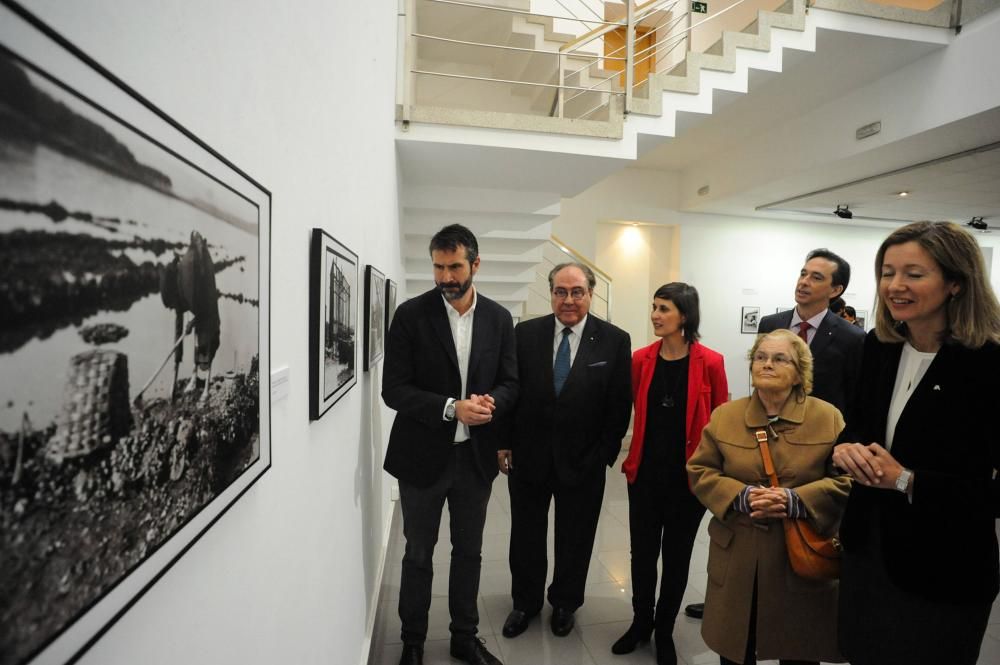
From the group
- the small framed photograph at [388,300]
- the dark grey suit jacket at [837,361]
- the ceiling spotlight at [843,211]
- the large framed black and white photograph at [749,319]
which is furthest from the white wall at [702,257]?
the dark grey suit jacket at [837,361]

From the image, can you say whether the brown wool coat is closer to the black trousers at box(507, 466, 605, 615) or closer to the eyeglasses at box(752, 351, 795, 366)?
the eyeglasses at box(752, 351, 795, 366)

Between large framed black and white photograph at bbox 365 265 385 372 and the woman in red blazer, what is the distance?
1.35 metres

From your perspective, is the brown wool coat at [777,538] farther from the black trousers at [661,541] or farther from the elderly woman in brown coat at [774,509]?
the black trousers at [661,541]

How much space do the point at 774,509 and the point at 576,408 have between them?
37.7 inches

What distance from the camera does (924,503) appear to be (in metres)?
1.39

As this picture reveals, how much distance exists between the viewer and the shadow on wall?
2.36 metres

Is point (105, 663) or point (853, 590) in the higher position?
point (105, 663)

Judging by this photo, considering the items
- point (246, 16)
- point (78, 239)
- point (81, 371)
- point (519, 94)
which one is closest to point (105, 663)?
A: point (81, 371)

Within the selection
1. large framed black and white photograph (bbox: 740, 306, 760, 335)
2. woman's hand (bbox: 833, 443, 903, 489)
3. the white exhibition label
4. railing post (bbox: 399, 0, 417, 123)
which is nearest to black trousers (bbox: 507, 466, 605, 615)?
woman's hand (bbox: 833, 443, 903, 489)

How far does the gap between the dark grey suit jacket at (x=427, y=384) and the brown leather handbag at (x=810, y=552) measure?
121 centimetres

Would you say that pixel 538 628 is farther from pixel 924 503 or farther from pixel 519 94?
pixel 519 94

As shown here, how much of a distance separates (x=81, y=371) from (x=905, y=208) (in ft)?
30.9

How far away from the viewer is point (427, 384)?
2270 millimetres

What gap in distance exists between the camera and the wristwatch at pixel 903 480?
1420 mm
